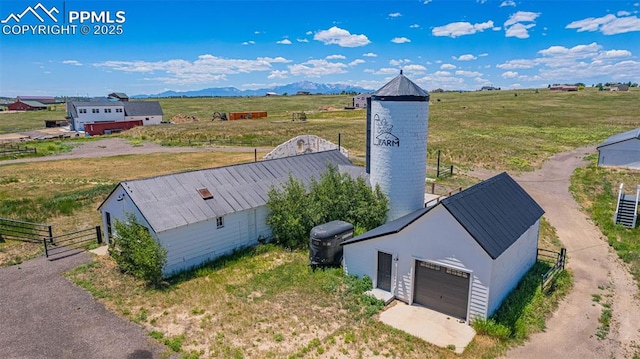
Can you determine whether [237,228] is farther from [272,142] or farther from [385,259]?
[272,142]

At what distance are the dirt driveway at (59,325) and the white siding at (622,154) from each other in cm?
4669

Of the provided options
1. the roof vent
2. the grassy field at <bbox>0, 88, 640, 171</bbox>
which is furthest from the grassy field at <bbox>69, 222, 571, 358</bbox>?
the grassy field at <bbox>0, 88, 640, 171</bbox>

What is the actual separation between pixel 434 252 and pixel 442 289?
1445 mm

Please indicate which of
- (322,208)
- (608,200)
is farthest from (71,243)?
(608,200)

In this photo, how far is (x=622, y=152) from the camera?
135 feet

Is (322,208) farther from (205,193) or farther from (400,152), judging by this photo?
(205,193)

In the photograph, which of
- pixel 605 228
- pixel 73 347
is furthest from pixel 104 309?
pixel 605 228

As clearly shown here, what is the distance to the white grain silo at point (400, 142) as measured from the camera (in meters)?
19.9

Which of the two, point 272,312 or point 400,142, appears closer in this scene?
point 272,312

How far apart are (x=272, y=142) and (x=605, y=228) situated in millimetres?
46831

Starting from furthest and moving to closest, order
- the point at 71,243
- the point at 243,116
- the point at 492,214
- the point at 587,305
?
the point at 243,116 → the point at 71,243 → the point at 587,305 → the point at 492,214

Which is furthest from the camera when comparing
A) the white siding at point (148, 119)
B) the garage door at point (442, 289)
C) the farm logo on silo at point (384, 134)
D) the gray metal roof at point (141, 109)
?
the gray metal roof at point (141, 109)

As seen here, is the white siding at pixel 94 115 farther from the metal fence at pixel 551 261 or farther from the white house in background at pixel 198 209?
the metal fence at pixel 551 261

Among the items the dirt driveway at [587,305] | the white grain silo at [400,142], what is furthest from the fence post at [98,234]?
the dirt driveway at [587,305]
